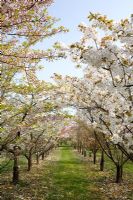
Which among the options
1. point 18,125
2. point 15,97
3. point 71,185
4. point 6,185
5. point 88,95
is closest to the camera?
point 18,125

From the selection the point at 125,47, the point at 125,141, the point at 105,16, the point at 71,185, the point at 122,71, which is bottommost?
the point at 71,185

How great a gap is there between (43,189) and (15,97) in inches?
246

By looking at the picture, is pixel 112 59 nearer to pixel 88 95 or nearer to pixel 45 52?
pixel 45 52

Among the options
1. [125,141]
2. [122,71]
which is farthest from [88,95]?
[122,71]

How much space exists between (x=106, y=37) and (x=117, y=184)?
15903mm

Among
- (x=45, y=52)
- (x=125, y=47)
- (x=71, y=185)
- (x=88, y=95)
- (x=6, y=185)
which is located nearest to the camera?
(x=45, y=52)

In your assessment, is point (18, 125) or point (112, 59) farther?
point (18, 125)

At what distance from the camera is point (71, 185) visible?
22.7 metres

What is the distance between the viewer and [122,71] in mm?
9867

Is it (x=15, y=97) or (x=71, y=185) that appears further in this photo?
(x=71, y=185)

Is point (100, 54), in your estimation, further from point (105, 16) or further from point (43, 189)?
point (43, 189)

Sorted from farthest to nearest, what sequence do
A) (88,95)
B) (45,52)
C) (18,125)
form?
(88,95)
(18,125)
(45,52)

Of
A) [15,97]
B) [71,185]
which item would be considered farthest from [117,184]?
[15,97]

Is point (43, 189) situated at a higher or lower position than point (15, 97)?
lower
